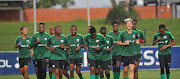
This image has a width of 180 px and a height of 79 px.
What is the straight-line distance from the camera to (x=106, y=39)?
612 inches

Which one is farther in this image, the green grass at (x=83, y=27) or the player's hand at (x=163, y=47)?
the green grass at (x=83, y=27)

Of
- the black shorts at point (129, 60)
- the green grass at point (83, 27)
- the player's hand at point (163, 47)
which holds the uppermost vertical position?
the green grass at point (83, 27)

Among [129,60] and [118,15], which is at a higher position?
[118,15]

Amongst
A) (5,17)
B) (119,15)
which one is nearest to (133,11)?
(119,15)

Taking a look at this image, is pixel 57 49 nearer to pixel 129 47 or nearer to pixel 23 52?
pixel 129 47

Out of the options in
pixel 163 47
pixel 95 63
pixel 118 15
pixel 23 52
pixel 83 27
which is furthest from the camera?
pixel 83 27

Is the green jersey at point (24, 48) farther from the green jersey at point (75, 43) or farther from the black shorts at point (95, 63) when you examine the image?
the black shorts at point (95, 63)

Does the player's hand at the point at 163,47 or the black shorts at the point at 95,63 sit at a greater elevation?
the player's hand at the point at 163,47

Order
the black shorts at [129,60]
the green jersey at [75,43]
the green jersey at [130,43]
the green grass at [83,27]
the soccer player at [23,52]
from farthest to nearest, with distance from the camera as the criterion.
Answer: the green grass at [83,27] → the soccer player at [23,52] → the green jersey at [75,43] → the green jersey at [130,43] → the black shorts at [129,60]

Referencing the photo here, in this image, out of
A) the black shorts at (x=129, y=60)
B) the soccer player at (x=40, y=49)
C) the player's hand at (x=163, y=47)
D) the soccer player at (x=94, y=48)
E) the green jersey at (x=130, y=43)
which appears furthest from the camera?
the soccer player at (x=40, y=49)

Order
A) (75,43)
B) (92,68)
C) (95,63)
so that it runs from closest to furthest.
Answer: (92,68)
(95,63)
(75,43)

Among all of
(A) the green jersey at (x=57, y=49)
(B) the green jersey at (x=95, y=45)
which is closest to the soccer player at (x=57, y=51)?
(A) the green jersey at (x=57, y=49)

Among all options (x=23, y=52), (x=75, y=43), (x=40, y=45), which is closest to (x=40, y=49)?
(x=40, y=45)

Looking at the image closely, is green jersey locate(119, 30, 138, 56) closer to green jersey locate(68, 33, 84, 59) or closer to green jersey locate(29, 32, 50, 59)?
green jersey locate(68, 33, 84, 59)
